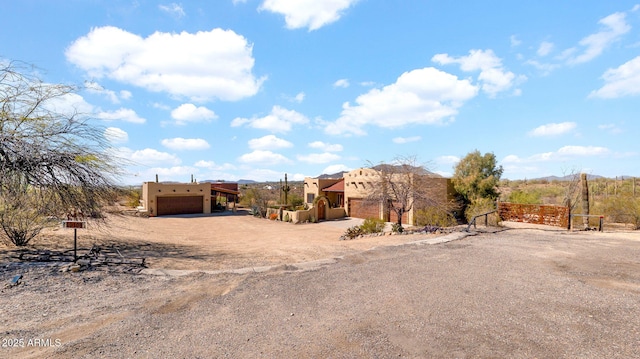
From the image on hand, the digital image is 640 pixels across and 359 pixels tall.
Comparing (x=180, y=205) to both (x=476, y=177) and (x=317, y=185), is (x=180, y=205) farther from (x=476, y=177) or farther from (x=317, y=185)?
(x=476, y=177)

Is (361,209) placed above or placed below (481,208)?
below

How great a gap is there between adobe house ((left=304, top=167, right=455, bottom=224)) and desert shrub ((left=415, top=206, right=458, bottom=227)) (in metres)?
1.75

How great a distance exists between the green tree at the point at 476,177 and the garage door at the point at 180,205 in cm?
2763

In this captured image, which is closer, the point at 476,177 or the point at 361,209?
the point at 476,177

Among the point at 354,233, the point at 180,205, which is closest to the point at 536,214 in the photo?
the point at 354,233

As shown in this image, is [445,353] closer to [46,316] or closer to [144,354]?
[144,354]

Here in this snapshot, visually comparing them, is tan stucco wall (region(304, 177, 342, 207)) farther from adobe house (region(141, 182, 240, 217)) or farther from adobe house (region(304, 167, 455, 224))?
adobe house (region(141, 182, 240, 217))

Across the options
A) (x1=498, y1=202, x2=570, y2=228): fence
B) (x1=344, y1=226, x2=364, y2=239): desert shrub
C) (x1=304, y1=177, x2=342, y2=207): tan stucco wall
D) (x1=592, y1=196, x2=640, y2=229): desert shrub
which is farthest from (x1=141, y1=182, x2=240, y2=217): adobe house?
(x1=592, y1=196, x2=640, y2=229): desert shrub

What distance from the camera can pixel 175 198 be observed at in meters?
35.3

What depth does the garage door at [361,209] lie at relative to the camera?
28242 mm

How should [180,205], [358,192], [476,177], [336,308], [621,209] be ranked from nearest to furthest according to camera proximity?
[336,308] < [621,209] < [476,177] < [358,192] < [180,205]

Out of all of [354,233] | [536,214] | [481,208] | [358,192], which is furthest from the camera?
[358,192]

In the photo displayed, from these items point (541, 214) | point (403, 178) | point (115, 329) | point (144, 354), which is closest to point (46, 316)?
point (115, 329)

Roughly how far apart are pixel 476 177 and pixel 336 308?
24803mm
